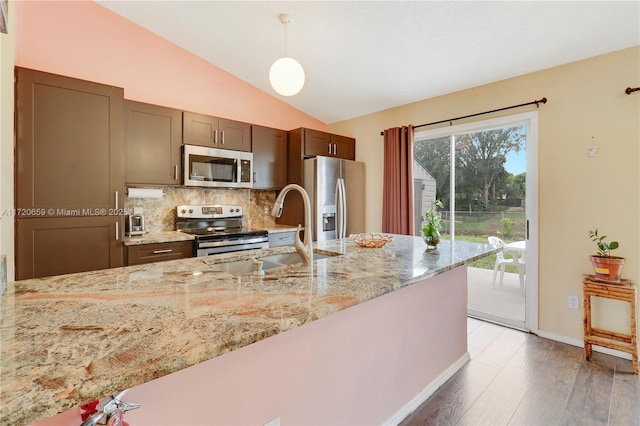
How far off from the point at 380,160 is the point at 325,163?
2.79ft

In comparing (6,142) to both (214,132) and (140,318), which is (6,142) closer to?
(214,132)

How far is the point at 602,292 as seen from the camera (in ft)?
7.85

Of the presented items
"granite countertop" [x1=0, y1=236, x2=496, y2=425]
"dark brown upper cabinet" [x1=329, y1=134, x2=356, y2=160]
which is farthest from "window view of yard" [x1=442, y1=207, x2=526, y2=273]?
"granite countertop" [x1=0, y1=236, x2=496, y2=425]

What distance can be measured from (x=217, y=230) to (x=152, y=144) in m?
1.10

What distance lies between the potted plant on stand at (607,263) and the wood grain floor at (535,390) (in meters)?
0.68

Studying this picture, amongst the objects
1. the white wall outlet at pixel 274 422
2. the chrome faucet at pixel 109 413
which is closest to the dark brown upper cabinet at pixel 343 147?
the white wall outlet at pixel 274 422

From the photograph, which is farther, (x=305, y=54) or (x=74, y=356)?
(x=305, y=54)

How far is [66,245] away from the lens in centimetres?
236

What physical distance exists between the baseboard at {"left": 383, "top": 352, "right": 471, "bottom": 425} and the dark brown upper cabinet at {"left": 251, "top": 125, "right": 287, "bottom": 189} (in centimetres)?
273

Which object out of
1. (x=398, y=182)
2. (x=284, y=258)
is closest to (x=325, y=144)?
(x=398, y=182)

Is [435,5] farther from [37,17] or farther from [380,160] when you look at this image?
[37,17]

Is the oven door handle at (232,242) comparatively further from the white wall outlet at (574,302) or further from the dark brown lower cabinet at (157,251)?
the white wall outlet at (574,302)

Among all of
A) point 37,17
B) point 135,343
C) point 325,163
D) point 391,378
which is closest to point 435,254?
point 391,378

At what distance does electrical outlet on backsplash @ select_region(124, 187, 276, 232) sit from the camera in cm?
329
